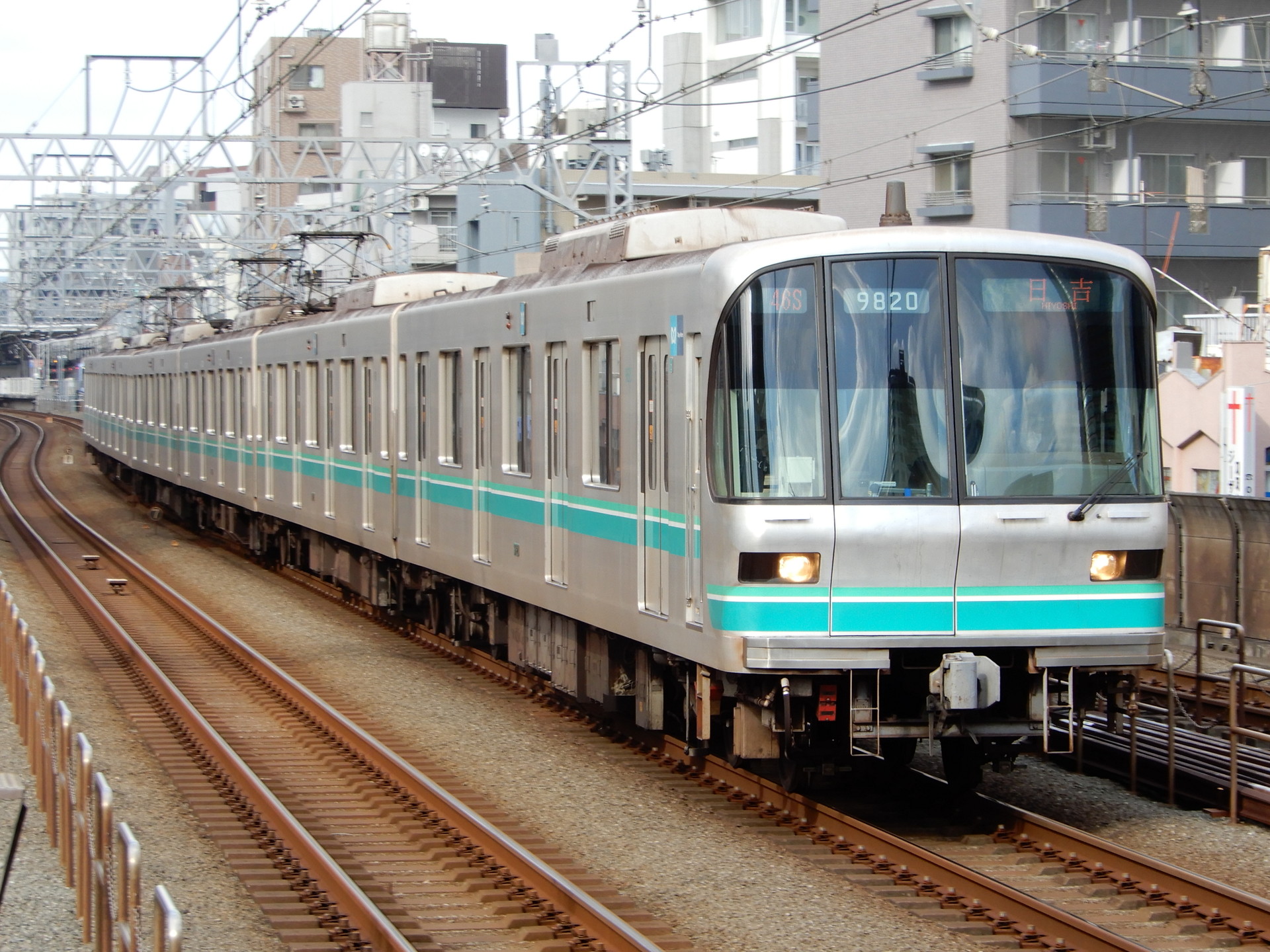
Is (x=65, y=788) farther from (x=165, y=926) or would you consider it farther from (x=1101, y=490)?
(x=1101, y=490)

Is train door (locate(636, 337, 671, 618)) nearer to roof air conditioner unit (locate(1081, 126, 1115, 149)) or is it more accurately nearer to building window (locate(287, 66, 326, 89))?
roof air conditioner unit (locate(1081, 126, 1115, 149))

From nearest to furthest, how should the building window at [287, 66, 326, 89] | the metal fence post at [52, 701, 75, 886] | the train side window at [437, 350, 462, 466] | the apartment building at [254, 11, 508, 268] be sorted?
the metal fence post at [52, 701, 75, 886], the train side window at [437, 350, 462, 466], the apartment building at [254, 11, 508, 268], the building window at [287, 66, 326, 89]

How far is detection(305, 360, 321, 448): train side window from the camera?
1784cm

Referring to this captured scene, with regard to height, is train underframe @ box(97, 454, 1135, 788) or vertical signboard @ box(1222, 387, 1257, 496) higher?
vertical signboard @ box(1222, 387, 1257, 496)

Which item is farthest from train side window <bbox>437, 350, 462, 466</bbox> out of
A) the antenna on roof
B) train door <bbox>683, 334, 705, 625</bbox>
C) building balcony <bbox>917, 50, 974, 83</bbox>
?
building balcony <bbox>917, 50, 974, 83</bbox>

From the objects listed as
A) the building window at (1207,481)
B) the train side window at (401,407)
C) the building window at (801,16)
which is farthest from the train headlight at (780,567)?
the building window at (801,16)

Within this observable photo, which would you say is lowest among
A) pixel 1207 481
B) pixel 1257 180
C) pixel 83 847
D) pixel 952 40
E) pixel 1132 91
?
pixel 83 847

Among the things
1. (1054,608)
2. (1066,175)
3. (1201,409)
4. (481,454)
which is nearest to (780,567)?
(1054,608)

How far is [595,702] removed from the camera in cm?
1084

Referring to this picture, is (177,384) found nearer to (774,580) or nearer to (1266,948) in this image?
(774,580)

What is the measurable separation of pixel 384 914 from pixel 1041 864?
8.88ft

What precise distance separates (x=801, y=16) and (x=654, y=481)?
5930 centimetres

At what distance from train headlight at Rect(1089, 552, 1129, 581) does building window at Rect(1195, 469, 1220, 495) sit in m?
13.9

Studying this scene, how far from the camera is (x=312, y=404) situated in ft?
59.5
